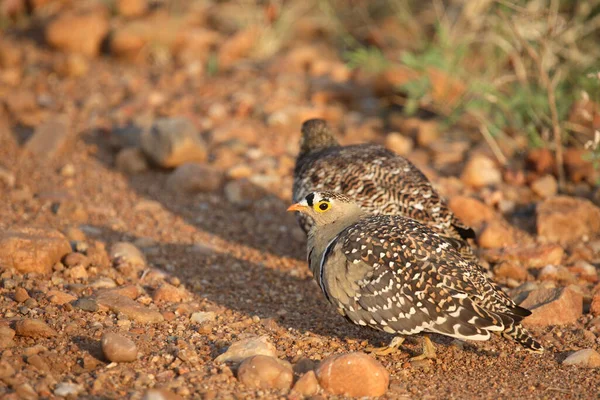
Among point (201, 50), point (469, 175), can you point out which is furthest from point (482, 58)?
point (201, 50)

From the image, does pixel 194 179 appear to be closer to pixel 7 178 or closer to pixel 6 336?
pixel 7 178

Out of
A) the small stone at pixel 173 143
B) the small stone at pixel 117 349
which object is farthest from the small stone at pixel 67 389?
the small stone at pixel 173 143

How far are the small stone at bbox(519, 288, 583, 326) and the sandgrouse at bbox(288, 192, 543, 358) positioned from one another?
2.87 feet

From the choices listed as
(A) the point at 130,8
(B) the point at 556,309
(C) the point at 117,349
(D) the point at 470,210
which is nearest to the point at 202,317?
→ (C) the point at 117,349

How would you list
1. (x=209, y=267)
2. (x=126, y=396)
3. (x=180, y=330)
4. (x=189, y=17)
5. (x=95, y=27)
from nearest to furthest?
1. (x=126, y=396)
2. (x=180, y=330)
3. (x=209, y=267)
4. (x=95, y=27)
5. (x=189, y=17)

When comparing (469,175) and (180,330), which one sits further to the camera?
(469,175)

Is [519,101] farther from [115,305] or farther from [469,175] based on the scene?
[115,305]

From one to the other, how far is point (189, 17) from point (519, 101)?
20.2ft

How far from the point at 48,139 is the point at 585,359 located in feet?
22.2

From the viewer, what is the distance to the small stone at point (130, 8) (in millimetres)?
12219

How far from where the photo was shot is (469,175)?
859 cm

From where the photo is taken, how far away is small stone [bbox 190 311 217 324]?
5.78m

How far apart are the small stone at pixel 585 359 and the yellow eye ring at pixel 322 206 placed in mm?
2129

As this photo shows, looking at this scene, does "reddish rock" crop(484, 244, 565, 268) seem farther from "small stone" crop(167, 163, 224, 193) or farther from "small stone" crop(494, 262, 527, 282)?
"small stone" crop(167, 163, 224, 193)
